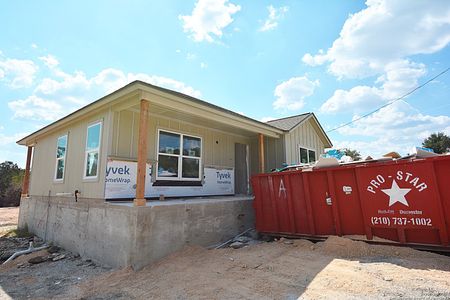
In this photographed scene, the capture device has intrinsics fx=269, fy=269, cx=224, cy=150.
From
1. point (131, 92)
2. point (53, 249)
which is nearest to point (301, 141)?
point (131, 92)

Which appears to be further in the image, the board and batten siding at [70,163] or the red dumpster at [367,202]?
the board and batten siding at [70,163]

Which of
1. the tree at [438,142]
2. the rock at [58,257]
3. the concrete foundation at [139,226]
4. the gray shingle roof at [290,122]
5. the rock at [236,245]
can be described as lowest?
the rock at [58,257]

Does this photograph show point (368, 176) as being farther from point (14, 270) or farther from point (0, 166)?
point (0, 166)

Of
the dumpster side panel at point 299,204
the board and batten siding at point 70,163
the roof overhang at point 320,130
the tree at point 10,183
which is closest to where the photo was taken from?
the dumpster side panel at point 299,204

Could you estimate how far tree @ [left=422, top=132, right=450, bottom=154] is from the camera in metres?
35.6

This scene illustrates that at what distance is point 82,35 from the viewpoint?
27.1 ft

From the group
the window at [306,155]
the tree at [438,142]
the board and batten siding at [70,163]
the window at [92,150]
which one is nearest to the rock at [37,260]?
the board and batten siding at [70,163]

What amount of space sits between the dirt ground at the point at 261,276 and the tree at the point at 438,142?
130 feet

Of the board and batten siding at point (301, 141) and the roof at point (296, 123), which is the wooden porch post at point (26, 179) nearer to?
the roof at point (296, 123)

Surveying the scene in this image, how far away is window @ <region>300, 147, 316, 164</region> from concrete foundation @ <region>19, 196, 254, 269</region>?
4.72 metres

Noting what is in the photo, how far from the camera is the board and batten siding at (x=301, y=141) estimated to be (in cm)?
1084

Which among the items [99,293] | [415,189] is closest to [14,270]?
[99,293]

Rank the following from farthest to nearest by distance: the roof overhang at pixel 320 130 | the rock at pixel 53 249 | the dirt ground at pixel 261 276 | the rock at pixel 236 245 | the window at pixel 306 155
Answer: the roof overhang at pixel 320 130 < the window at pixel 306 155 < the rock at pixel 53 249 < the rock at pixel 236 245 < the dirt ground at pixel 261 276

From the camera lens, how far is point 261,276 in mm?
4426
